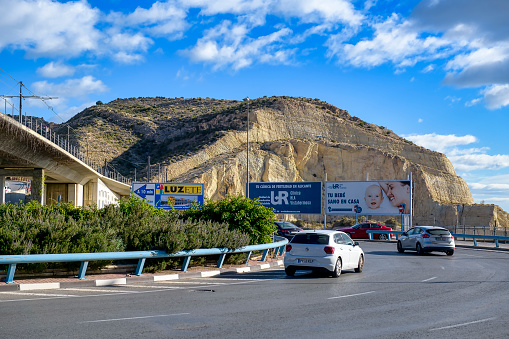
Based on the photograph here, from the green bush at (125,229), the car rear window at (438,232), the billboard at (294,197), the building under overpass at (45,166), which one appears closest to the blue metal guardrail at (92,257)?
the green bush at (125,229)

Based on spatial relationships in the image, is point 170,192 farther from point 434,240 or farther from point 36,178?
point 434,240

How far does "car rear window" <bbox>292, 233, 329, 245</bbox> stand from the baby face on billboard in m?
36.7

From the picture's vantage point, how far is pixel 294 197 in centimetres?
5181

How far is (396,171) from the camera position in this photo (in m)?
88.4

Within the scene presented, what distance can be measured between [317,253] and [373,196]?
122 ft

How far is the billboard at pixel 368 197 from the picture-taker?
51.8 m

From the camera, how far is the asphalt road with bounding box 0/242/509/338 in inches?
313

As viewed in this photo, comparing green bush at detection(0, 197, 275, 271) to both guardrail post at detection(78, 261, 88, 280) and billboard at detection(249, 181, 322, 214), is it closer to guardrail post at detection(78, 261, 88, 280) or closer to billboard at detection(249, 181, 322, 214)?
guardrail post at detection(78, 261, 88, 280)

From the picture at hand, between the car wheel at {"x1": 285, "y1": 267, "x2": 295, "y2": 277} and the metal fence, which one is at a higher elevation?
the car wheel at {"x1": 285, "y1": 267, "x2": 295, "y2": 277}

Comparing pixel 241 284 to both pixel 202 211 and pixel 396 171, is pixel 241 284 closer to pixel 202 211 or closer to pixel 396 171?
pixel 202 211

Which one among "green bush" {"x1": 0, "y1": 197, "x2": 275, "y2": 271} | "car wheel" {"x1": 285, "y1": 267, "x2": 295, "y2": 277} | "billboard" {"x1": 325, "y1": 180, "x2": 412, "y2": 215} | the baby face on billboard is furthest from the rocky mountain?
"car wheel" {"x1": 285, "y1": 267, "x2": 295, "y2": 277}

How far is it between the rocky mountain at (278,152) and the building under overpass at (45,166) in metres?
11.2

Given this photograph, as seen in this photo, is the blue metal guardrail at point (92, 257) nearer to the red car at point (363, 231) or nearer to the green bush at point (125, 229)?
the green bush at point (125, 229)

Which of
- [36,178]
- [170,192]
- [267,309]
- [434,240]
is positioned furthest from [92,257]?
[36,178]
